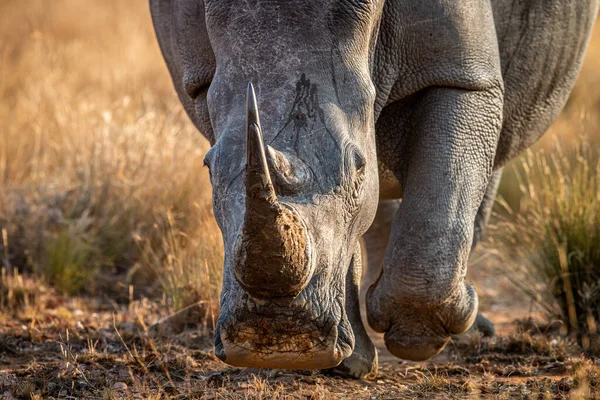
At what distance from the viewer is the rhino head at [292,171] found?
2711mm

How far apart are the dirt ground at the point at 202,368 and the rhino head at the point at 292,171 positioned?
2.52 ft

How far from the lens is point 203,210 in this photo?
19.2ft

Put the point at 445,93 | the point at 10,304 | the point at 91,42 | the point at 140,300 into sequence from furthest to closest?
the point at 91,42 < the point at 140,300 < the point at 10,304 < the point at 445,93

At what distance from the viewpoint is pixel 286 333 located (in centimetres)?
293

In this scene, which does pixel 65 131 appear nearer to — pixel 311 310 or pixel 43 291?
pixel 43 291

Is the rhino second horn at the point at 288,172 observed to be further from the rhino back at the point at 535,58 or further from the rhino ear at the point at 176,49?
the rhino back at the point at 535,58

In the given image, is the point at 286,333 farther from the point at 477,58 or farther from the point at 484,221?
the point at 484,221

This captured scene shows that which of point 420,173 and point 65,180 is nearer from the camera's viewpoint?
point 420,173

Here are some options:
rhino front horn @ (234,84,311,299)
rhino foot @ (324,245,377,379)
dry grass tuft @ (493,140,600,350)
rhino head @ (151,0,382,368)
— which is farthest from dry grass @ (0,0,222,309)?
rhino front horn @ (234,84,311,299)

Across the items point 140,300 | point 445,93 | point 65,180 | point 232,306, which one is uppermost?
point 445,93

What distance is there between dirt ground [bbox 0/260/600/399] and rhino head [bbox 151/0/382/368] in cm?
77

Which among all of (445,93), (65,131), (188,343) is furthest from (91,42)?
(445,93)

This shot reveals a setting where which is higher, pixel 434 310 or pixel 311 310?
pixel 311 310

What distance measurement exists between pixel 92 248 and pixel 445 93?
3333 mm
